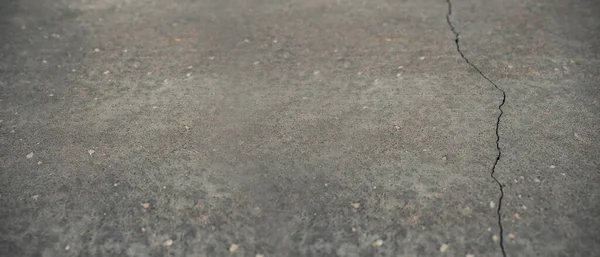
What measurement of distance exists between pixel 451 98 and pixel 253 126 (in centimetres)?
176

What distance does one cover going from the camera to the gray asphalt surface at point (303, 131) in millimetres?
3186

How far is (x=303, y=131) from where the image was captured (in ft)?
13.4

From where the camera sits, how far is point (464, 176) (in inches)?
140

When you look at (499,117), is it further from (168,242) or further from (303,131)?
(168,242)

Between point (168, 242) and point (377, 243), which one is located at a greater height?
point (168, 242)

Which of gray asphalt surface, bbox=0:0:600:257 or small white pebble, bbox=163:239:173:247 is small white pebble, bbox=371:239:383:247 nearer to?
gray asphalt surface, bbox=0:0:600:257

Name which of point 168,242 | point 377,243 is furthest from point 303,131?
point 168,242

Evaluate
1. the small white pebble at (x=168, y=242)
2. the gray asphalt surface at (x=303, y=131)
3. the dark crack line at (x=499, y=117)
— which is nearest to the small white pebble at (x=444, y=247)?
the gray asphalt surface at (x=303, y=131)

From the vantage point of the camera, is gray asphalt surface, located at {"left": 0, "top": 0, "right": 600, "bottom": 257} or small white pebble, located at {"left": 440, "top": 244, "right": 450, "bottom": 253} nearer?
small white pebble, located at {"left": 440, "top": 244, "right": 450, "bottom": 253}

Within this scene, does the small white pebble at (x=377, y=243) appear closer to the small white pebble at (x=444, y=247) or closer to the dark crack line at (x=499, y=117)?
the small white pebble at (x=444, y=247)

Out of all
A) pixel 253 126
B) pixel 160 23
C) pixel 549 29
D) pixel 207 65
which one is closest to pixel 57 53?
pixel 160 23

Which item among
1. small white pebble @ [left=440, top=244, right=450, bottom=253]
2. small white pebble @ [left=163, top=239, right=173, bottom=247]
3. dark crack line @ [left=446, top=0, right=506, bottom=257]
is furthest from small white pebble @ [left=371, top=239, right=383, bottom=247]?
small white pebble @ [left=163, top=239, right=173, bottom=247]

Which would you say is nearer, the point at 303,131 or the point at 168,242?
the point at 168,242

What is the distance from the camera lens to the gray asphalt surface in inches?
125
